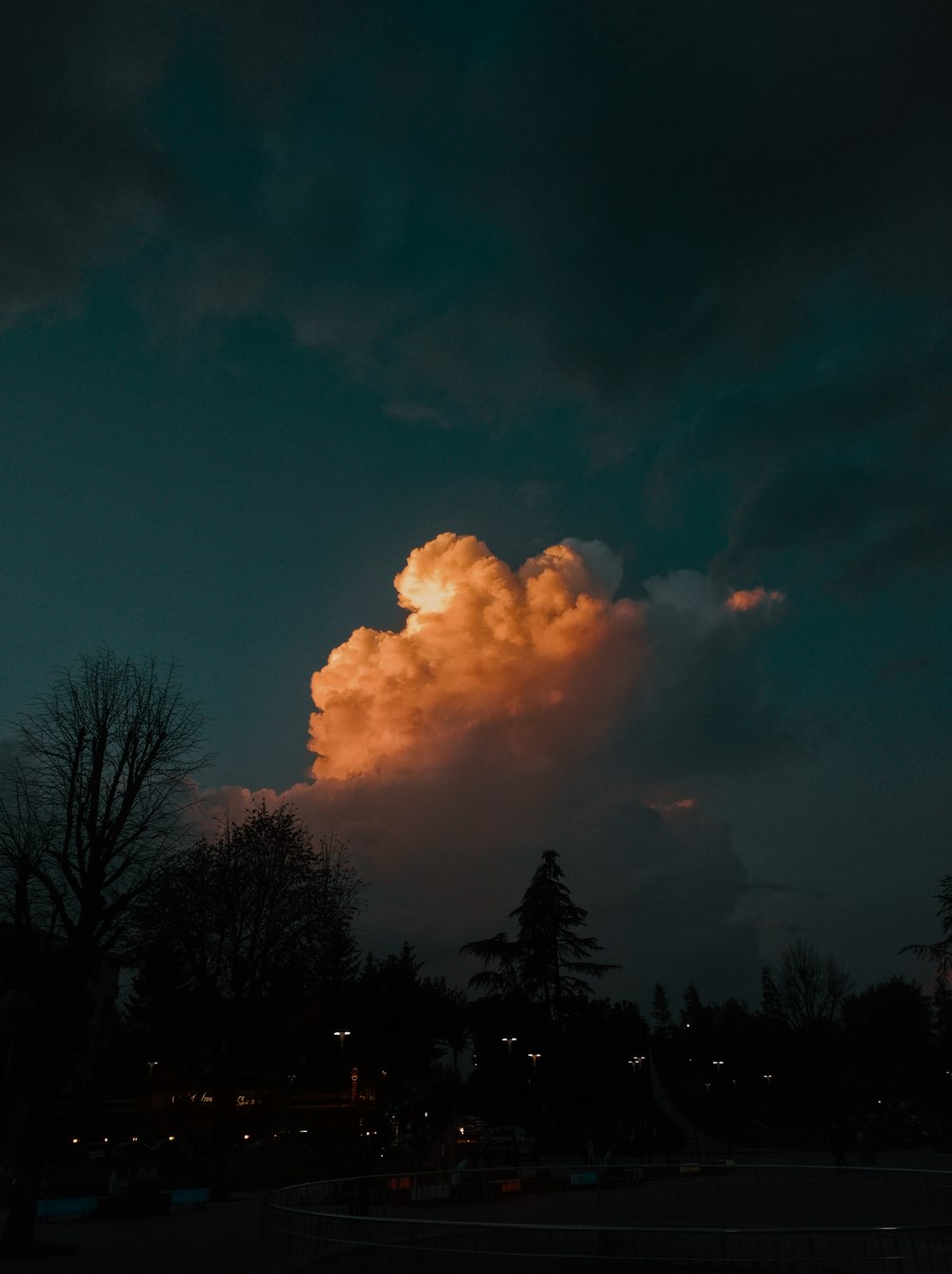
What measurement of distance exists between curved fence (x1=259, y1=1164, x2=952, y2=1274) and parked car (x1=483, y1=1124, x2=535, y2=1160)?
2511 centimetres

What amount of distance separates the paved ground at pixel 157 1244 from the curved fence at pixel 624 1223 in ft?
8.20

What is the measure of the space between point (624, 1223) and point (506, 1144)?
3977cm

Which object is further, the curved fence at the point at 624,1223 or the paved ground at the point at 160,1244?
the paved ground at the point at 160,1244

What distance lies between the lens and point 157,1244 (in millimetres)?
19469

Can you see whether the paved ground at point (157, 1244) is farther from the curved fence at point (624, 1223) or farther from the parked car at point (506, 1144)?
the parked car at point (506, 1144)

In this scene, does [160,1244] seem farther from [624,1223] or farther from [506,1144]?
[506,1144]

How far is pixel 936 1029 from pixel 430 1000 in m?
46.7

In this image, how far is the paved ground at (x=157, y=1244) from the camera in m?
16.2

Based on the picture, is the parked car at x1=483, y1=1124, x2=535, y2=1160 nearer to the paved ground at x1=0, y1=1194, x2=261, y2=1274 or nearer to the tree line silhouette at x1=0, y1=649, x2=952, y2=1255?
the tree line silhouette at x1=0, y1=649, x2=952, y2=1255

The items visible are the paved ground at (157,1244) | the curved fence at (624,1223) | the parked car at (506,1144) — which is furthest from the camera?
the parked car at (506,1144)

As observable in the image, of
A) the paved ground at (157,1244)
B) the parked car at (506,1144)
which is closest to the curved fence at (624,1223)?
the paved ground at (157,1244)

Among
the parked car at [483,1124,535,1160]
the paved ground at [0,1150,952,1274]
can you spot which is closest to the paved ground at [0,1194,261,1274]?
the paved ground at [0,1150,952,1274]

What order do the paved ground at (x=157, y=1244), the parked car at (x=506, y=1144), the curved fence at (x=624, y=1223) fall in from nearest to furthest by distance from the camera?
the curved fence at (x=624, y=1223) < the paved ground at (x=157, y=1244) < the parked car at (x=506, y=1144)

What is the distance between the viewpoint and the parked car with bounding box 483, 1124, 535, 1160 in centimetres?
4966
